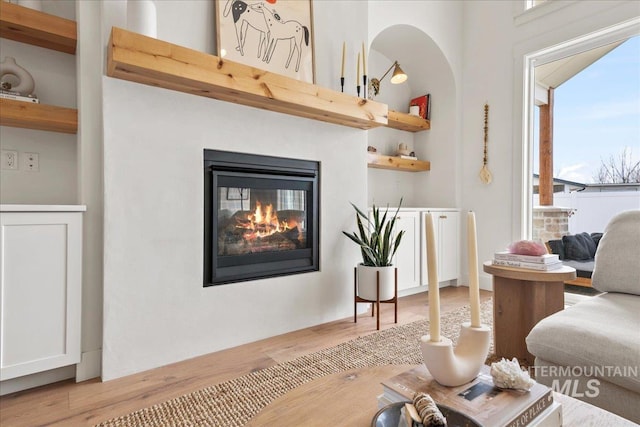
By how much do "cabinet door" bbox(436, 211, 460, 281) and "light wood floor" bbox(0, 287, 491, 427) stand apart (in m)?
1.53

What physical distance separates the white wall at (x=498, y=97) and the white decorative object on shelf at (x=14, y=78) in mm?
3729

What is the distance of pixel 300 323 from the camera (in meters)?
2.36

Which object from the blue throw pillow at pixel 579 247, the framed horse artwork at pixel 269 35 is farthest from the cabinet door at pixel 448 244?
the framed horse artwork at pixel 269 35

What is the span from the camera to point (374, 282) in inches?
93.3

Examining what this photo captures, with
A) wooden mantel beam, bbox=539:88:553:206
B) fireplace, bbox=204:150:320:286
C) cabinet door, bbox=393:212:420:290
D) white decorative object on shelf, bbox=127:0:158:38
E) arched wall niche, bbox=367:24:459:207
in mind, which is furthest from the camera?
arched wall niche, bbox=367:24:459:207

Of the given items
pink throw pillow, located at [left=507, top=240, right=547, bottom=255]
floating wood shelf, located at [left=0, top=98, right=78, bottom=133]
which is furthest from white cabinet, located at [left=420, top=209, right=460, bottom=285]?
floating wood shelf, located at [left=0, top=98, right=78, bottom=133]

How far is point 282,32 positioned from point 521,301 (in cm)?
223

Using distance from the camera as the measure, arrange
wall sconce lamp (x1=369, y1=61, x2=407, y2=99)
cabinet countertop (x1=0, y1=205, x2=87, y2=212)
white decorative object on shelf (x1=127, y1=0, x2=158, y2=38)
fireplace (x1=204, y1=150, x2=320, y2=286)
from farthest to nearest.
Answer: wall sconce lamp (x1=369, y1=61, x2=407, y2=99) < fireplace (x1=204, y1=150, x2=320, y2=286) < white decorative object on shelf (x1=127, y1=0, x2=158, y2=38) < cabinet countertop (x1=0, y1=205, x2=87, y2=212)

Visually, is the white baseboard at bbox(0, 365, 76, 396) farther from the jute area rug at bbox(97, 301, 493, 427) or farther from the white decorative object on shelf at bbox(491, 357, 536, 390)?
the white decorative object on shelf at bbox(491, 357, 536, 390)

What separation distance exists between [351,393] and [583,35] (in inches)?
142

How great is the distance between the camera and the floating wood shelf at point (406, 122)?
3520 millimetres

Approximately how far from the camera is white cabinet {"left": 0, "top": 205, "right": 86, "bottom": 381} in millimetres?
1466

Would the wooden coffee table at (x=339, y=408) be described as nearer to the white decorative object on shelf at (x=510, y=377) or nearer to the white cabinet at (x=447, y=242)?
the white decorative object on shelf at (x=510, y=377)

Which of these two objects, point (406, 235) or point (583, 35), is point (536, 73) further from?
point (406, 235)
